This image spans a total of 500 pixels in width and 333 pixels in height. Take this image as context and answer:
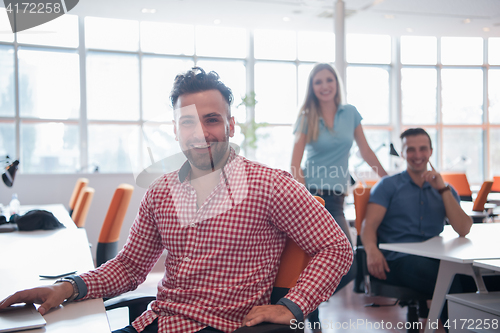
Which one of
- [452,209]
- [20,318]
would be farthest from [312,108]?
[20,318]

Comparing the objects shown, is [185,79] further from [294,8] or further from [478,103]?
[478,103]

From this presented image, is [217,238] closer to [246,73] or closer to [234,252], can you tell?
[234,252]

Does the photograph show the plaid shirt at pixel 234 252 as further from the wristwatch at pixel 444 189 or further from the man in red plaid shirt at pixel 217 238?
the wristwatch at pixel 444 189

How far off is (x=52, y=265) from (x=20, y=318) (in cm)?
58

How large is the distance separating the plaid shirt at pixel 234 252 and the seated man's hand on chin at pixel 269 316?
5 centimetres

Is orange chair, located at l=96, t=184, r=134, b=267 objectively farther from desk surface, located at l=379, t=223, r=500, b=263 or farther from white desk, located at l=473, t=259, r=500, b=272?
→ white desk, located at l=473, t=259, r=500, b=272

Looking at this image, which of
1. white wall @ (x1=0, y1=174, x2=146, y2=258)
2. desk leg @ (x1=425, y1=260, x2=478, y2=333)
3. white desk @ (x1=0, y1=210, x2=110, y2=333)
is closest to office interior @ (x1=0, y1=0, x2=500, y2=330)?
white wall @ (x1=0, y1=174, x2=146, y2=258)

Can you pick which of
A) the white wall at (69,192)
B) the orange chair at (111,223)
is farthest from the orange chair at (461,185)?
the orange chair at (111,223)

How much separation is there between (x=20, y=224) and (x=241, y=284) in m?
1.75

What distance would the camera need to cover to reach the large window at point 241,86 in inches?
251

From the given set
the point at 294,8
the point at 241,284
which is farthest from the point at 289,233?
the point at 294,8

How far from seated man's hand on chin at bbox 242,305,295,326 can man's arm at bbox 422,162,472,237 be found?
55.2 inches

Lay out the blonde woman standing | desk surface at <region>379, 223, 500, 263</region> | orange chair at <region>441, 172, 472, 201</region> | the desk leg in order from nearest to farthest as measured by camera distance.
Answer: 1. desk surface at <region>379, 223, 500, 263</region>
2. the desk leg
3. the blonde woman standing
4. orange chair at <region>441, 172, 472, 201</region>

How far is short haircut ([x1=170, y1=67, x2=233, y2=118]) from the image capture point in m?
1.15
